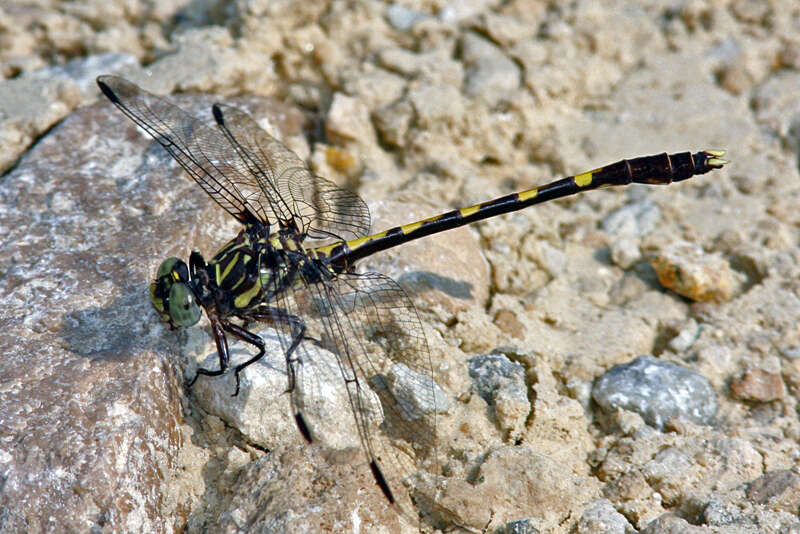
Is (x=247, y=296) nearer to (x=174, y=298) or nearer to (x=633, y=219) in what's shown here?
(x=174, y=298)

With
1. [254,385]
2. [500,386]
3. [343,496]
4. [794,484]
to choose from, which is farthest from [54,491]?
[794,484]

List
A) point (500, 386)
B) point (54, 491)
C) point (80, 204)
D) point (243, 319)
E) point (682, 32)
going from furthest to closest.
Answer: point (682, 32), point (80, 204), point (243, 319), point (500, 386), point (54, 491)

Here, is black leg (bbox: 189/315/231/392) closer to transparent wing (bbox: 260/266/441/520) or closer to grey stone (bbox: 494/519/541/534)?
transparent wing (bbox: 260/266/441/520)

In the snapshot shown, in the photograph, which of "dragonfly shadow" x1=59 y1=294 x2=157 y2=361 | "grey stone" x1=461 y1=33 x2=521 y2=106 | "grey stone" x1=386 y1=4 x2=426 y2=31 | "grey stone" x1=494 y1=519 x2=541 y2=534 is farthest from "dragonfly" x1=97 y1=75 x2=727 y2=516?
"grey stone" x1=386 y1=4 x2=426 y2=31

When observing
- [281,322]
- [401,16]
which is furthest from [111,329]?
[401,16]

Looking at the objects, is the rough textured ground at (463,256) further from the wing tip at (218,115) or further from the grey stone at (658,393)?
the wing tip at (218,115)

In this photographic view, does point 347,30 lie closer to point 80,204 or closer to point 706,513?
point 80,204
